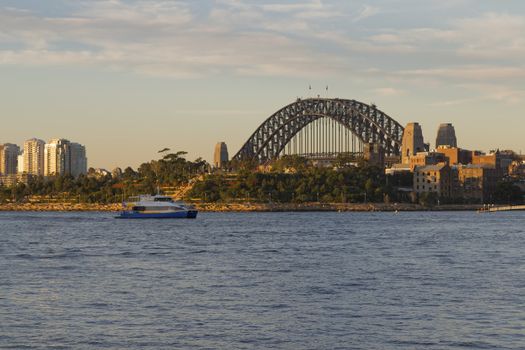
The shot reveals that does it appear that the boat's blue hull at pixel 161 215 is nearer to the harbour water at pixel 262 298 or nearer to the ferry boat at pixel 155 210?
the ferry boat at pixel 155 210

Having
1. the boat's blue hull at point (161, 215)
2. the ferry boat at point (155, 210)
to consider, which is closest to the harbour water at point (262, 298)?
the boat's blue hull at point (161, 215)

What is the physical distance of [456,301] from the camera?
121 feet

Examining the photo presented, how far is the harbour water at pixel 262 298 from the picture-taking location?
30.0 m

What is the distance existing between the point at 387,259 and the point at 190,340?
90.3ft

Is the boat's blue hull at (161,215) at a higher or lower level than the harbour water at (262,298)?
higher

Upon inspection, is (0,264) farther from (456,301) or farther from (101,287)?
(456,301)

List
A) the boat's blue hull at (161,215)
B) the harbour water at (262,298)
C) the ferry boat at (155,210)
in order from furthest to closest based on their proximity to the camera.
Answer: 1. the ferry boat at (155,210)
2. the boat's blue hull at (161,215)
3. the harbour water at (262,298)

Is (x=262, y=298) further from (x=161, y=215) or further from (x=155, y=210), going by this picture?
(x=161, y=215)

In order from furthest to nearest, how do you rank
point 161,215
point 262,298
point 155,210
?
point 161,215 < point 155,210 < point 262,298

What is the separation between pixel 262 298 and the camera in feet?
125

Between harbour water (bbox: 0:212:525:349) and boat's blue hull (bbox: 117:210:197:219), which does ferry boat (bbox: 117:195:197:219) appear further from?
harbour water (bbox: 0:212:525:349)

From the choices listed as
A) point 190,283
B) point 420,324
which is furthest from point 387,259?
point 420,324

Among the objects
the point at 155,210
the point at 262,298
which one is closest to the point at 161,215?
the point at 155,210

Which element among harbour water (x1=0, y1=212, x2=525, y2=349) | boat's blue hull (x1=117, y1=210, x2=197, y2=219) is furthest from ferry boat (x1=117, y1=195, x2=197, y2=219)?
harbour water (x1=0, y1=212, x2=525, y2=349)
